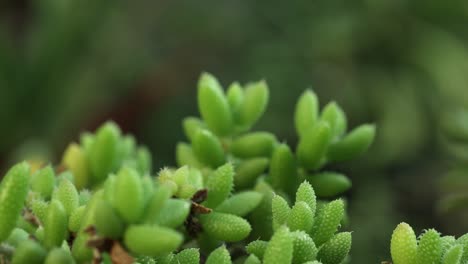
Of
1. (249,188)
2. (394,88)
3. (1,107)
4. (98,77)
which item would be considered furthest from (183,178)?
(98,77)

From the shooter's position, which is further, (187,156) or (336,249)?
(187,156)

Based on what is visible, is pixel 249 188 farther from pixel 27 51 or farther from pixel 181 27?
pixel 181 27

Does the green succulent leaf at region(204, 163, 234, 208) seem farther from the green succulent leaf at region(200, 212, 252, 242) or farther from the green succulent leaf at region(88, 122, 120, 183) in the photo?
the green succulent leaf at region(88, 122, 120, 183)

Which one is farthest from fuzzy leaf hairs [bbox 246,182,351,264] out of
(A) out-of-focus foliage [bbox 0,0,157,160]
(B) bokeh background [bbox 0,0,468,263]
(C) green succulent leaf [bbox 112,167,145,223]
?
(A) out-of-focus foliage [bbox 0,0,157,160]

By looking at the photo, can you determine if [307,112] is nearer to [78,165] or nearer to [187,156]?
[187,156]

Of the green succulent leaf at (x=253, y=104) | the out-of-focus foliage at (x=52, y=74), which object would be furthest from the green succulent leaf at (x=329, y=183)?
the out-of-focus foliage at (x=52, y=74)

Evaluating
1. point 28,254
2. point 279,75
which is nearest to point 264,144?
point 28,254

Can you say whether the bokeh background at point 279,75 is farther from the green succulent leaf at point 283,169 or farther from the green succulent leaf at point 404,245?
the green succulent leaf at point 404,245
